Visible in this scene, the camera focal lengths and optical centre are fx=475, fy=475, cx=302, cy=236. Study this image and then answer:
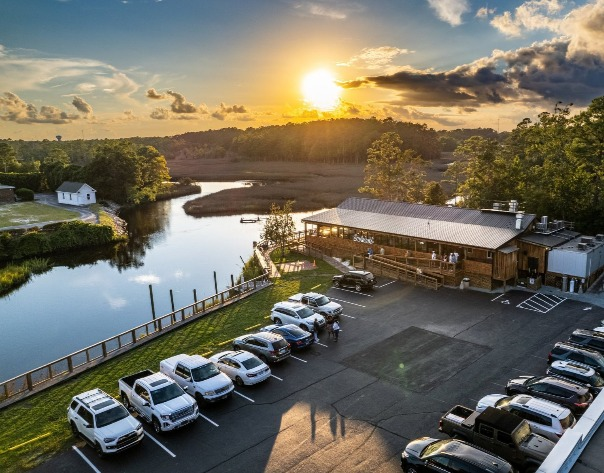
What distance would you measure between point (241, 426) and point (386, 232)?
2719 centimetres

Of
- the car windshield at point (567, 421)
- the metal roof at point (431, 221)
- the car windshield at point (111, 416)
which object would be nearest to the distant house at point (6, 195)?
the metal roof at point (431, 221)

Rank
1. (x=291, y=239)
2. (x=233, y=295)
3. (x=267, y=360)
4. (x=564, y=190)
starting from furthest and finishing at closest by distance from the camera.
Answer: (x=291, y=239) → (x=564, y=190) → (x=233, y=295) → (x=267, y=360)

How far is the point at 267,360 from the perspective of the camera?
25.0 m

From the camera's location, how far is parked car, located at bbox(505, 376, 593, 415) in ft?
62.5

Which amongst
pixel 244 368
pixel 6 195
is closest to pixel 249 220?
pixel 6 195

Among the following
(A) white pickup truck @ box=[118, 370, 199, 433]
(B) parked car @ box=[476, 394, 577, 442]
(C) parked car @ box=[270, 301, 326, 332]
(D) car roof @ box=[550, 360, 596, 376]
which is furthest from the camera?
(C) parked car @ box=[270, 301, 326, 332]

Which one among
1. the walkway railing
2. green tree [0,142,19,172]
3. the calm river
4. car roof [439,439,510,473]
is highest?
green tree [0,142,19,172]

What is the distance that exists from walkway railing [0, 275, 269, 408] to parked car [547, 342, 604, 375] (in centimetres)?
2233

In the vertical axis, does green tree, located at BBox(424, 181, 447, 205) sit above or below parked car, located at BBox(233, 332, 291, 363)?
above

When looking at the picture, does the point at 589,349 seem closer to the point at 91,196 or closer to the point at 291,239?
the point at 291,239

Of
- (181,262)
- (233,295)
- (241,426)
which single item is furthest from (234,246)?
(241,426)

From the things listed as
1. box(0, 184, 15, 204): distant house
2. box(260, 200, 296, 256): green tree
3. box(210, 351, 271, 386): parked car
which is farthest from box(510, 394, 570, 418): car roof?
box(0, 184, 15, 204): distant house

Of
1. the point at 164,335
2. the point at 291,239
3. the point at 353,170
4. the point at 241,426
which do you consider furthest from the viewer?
the point at 353,170

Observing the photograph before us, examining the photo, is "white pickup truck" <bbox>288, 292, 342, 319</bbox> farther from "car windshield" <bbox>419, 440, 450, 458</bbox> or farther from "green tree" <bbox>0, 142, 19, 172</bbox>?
"green tree" <bbox>0, 142, 19, 172</bbox>
